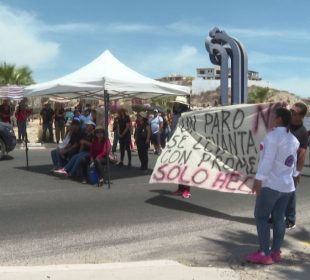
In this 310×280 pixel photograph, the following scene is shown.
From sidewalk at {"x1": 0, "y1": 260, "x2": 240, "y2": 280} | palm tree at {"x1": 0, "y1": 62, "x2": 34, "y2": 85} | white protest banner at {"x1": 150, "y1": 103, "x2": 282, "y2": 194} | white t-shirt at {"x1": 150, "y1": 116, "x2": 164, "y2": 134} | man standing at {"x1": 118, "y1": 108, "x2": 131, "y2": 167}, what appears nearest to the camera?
sidewalk at {"x1": 0, "y1": 260, "x2": 240, "y2": 280}

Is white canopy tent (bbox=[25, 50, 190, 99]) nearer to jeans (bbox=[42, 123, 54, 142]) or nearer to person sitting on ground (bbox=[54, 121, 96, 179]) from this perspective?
person sitting on ground (bbox=[54, 121, 96, 179])

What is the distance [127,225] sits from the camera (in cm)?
760

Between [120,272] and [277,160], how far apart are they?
191cm

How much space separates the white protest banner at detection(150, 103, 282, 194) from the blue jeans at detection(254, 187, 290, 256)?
2632 mm

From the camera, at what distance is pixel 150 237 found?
274 inches

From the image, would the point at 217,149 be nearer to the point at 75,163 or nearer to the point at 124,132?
the point at 75,163

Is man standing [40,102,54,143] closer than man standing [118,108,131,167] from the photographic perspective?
No

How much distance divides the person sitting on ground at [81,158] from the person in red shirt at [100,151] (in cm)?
31

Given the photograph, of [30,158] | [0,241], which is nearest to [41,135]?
[30,158]

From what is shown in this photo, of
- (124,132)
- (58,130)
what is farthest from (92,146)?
(58,130)

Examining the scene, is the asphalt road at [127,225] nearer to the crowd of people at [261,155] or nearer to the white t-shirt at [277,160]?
the crowd of people at [261,155]

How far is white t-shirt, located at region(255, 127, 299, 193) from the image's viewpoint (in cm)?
536

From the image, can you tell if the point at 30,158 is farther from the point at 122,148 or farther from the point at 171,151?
the point at 171,151

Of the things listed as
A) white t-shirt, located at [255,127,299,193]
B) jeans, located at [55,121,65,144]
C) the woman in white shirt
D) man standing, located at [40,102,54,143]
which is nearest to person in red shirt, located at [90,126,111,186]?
the woman in white shirt
